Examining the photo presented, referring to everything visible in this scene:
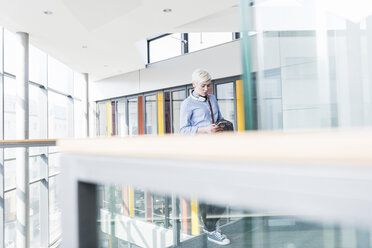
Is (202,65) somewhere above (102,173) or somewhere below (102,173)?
above

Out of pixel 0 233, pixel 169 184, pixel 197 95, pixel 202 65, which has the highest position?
pixel 202 65

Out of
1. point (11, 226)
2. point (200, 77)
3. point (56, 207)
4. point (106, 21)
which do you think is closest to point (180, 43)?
point (106, 21)

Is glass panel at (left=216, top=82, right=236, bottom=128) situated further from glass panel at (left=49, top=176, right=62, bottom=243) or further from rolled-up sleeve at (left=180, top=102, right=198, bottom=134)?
glass panel at (left=49, top=176, right=62, bottom=243)

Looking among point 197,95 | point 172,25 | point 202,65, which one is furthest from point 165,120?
point 197,95

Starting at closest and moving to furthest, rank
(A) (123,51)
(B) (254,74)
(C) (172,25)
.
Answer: (B) (254,74) < (C) (172,25) < (A) (123,51)

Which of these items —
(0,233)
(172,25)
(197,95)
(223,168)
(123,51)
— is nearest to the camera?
(223,168)

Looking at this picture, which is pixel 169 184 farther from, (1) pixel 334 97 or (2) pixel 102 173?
(1) pixel 334 97

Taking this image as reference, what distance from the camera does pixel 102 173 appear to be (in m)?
0.40

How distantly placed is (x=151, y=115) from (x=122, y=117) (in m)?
1.29

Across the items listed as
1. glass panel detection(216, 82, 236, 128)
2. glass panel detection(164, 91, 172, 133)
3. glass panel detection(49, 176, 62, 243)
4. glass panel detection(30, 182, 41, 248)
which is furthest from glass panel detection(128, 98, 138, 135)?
glass panel detection(49, 176, 62, 243)

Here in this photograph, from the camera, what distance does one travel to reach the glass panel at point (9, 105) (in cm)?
567

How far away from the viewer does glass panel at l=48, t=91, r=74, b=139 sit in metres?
8.06

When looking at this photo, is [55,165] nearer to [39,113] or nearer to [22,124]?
[22,124]

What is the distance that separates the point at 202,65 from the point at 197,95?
469 centimetres
